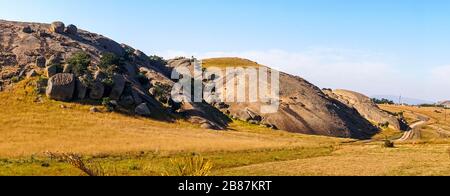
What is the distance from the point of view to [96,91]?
98188mm

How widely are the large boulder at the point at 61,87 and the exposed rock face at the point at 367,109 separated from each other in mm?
107312

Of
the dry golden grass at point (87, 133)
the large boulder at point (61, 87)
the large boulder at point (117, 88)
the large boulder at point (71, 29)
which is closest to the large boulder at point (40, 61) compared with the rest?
the dry golden grass at point (87, 133)

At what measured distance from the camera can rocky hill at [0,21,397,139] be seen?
9906 centimetres

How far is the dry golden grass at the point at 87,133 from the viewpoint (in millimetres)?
60750

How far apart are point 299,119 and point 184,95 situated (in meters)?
33.6

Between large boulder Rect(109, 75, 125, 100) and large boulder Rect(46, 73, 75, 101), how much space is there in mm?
8502

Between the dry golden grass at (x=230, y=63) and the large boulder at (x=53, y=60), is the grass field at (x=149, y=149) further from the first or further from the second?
the dry golden grass at (x=230, y=63)

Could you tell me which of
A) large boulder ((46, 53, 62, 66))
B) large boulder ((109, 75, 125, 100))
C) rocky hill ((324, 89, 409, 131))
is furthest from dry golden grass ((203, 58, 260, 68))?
large boulder ((109, 75, 125, 100))

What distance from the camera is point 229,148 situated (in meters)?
65.6

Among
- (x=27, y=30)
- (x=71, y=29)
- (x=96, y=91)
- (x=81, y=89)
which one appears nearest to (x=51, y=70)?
(x=81, y=89)

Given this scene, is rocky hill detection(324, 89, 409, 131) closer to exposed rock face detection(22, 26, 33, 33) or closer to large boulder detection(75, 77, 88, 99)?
large boulder detection(75, 77, 88, 99)
